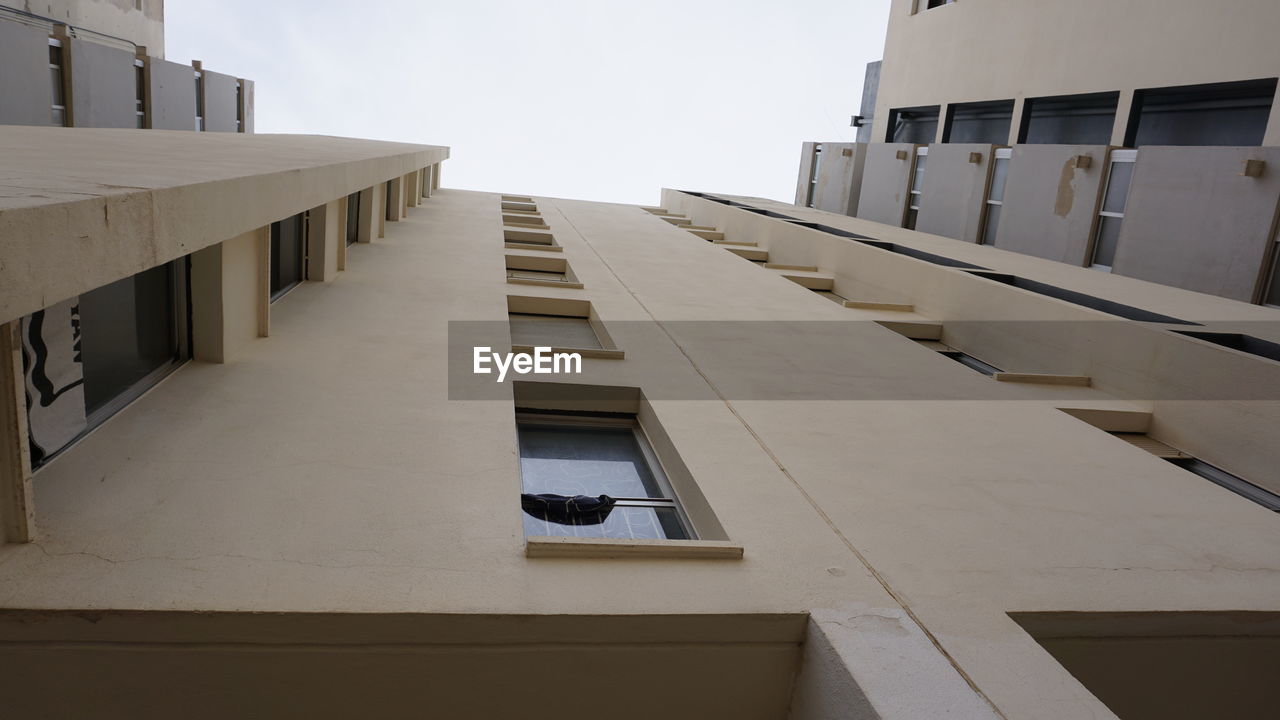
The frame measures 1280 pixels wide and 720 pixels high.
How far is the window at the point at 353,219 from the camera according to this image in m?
13.9

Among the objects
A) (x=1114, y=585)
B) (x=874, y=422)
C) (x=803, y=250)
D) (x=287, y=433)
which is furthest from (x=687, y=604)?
(x=803, y=250)

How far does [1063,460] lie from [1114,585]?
2133 millimetres

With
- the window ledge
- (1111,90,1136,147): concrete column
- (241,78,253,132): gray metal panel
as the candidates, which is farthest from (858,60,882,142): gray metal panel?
the window ledge

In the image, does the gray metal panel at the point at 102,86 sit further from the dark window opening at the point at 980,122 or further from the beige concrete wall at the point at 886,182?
the dark window opening at the point at 980,122

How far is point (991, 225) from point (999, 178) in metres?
1.12

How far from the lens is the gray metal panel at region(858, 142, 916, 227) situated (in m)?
24.1

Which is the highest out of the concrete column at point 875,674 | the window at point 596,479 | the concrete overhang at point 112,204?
the concrete overhang at point 112,204

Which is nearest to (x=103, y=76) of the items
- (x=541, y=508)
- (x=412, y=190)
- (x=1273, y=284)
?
(x=412, y=190)

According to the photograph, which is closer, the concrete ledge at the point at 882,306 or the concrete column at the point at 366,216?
the concrete ledge at the point at 882,306

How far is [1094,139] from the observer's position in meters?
22.0

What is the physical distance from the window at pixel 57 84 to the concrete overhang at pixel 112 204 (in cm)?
1004

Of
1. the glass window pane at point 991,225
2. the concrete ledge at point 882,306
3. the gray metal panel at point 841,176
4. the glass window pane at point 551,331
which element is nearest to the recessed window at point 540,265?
the glass window pane at point 551,331

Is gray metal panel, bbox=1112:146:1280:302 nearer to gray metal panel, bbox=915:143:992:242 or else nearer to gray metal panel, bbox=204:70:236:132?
gray metal panel, bbox=915:143:992:242
